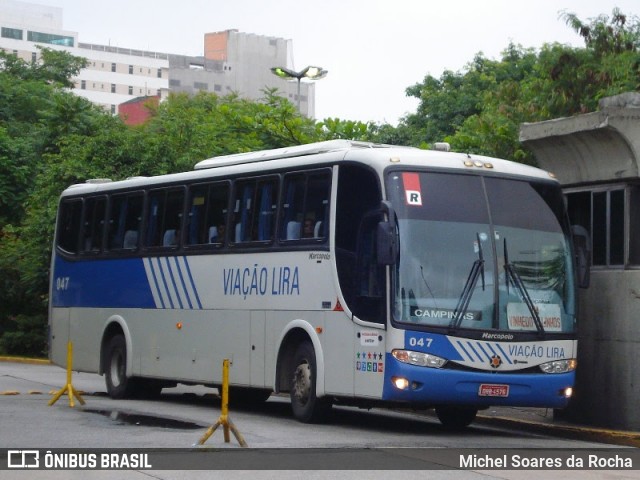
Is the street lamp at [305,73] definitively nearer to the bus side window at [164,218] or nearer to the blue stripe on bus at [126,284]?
the blue stripe on bus at [126,284]

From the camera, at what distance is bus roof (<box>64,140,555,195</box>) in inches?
618

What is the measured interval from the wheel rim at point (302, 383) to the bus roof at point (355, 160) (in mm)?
2645

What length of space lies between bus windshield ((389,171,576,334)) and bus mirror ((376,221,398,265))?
0.94 ft

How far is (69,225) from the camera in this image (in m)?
23.7

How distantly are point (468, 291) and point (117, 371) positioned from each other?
8.44m

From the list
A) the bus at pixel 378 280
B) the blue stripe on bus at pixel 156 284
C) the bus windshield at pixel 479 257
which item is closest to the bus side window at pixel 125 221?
the blue stripe on bus at pixel 156 284

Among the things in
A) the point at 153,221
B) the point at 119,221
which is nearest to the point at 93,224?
the point at 119,221

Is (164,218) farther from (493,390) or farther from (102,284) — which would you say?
(493,390)

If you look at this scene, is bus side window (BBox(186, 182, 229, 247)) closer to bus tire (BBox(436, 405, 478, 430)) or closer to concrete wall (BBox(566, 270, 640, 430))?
bus tire (BBox(436, 405, 478, 430))

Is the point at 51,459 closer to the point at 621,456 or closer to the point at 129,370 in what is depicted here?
the point at 621,456

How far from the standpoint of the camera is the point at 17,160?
41.6 m

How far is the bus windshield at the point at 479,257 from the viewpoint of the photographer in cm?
1502

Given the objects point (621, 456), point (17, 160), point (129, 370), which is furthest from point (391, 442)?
point (17, 160)

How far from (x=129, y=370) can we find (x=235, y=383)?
3359 millimetres
